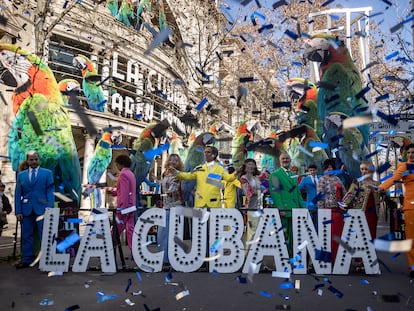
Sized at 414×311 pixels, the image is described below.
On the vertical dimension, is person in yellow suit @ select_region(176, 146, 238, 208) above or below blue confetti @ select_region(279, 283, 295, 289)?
above

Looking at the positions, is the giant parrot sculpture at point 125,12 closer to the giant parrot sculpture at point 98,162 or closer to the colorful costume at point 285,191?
the giant parrot sculpture at point 98,162

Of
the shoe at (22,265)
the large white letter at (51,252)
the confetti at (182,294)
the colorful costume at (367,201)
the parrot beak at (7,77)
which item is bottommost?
the confetti at (182,294)

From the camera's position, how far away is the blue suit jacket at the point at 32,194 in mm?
6852

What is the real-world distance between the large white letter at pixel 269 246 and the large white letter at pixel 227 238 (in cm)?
17

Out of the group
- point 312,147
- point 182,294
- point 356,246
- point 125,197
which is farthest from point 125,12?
point 182,294

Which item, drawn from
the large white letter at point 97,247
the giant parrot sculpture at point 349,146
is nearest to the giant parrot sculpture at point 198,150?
the giant parrot sculpture at point 349,146

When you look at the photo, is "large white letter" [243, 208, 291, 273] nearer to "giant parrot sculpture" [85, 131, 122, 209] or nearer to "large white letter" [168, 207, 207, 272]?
"large white letter" [168, 207, 207, 272]

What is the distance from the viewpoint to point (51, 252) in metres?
6.45

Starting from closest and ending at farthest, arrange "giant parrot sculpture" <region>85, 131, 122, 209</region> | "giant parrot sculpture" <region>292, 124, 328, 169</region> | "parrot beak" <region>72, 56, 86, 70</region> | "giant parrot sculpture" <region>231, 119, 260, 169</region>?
"giant parrot sculpture" <region>292, 124, 328, 169</region>, "giant parrot sculpture" <region>231, 119, 260, 169</region>, "giant parrot sculpture" <region>85, 131, 122, 209</region>, "parrot beak" <region>72, 56, 86, 70</region>

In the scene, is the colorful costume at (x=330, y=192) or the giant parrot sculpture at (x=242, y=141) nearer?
the colorful costume at (x=330, y=192)

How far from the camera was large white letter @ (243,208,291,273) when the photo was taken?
20.7 feet

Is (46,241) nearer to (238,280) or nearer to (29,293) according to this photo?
(29,293)

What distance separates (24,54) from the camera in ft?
26.3

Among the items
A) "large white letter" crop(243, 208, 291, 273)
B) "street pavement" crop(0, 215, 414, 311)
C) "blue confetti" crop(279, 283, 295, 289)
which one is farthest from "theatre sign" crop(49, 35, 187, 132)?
"blue confetti" crop(279, 283, 295, 289)
